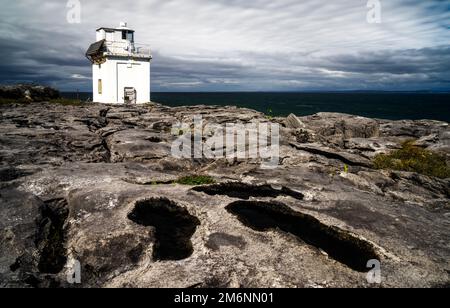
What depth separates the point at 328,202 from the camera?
13367 millimetres

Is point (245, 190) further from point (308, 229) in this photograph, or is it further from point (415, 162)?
point (415, 162)

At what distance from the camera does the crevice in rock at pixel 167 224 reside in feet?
30.7

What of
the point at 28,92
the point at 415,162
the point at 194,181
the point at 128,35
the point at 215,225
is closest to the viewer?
the point at 215,225

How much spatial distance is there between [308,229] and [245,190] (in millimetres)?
4724

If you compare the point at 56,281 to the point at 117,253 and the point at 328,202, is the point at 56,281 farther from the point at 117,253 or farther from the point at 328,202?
the point at 328,202

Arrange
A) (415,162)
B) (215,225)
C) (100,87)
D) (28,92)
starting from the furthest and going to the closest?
(100,87)
(28,92)
(415,162)
(215,225)

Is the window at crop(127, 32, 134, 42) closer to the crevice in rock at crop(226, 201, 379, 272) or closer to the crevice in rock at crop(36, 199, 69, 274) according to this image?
the crevice in rock at crop(36, 199, 69, 274)

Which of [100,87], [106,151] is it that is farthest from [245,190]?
[100,87]

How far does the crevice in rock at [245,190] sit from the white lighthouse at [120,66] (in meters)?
44.7

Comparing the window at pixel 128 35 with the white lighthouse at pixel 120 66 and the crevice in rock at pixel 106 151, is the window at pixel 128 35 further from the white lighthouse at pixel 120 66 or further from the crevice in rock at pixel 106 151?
the crevice in rock at pixel 106 151

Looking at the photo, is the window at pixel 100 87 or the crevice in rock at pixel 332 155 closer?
the crevice in rock at pixel 332 155

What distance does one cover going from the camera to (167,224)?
432 inches

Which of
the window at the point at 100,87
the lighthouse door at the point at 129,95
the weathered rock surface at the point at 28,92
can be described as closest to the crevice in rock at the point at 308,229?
the lighthouse door at the point at 129,95

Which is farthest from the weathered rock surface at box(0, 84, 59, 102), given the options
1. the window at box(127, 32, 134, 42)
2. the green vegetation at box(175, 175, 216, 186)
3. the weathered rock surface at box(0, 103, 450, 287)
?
the green vegetation at box(175, 175, 216, 186)
